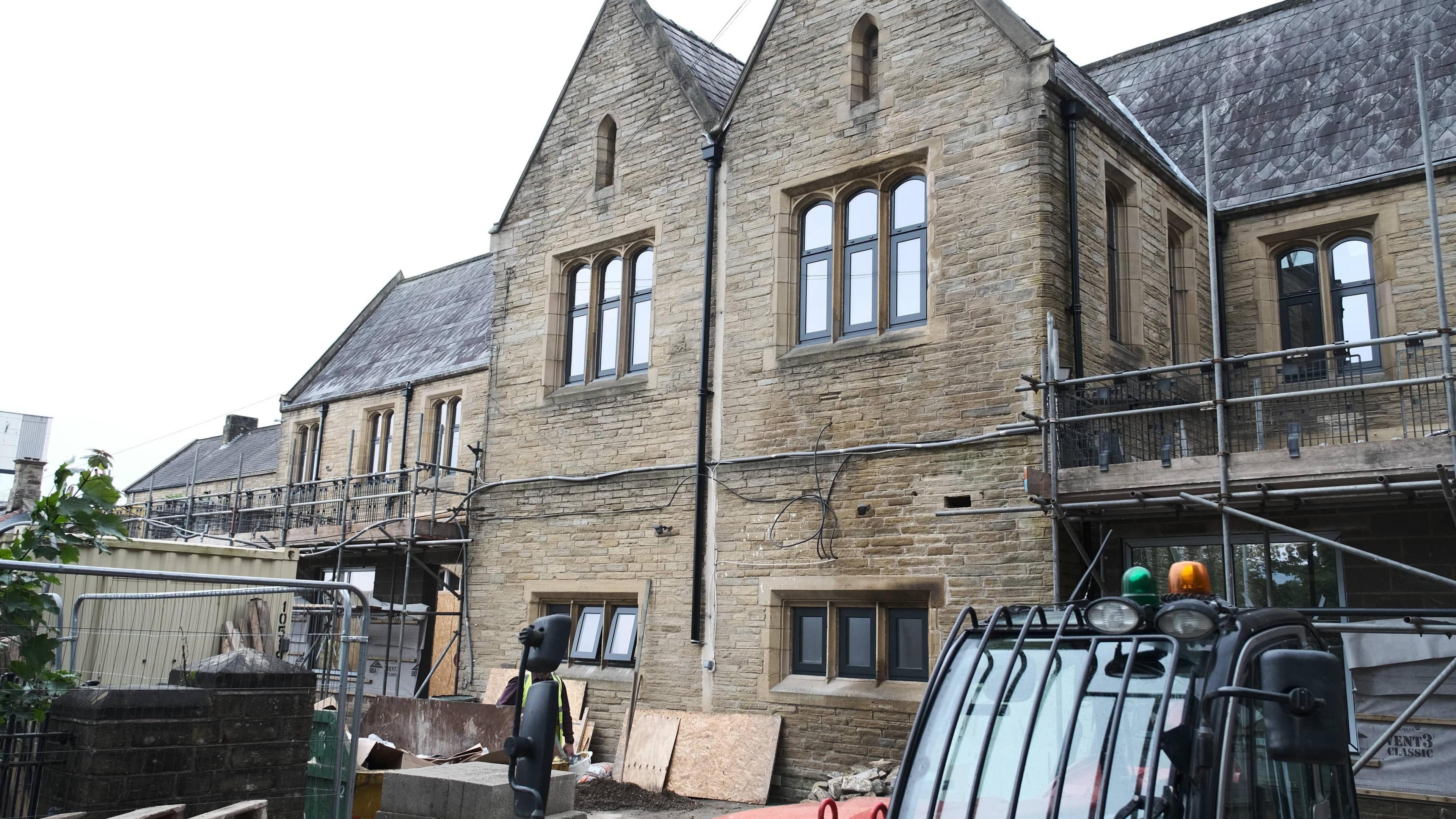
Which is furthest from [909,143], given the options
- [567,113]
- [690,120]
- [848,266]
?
[567,113]

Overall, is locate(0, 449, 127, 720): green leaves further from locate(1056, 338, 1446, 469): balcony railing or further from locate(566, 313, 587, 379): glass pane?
locate(566, 313, 587, 379): glass pane

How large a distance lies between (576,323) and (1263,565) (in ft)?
30.9

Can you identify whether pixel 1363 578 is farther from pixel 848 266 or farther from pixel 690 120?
pixel 690 120

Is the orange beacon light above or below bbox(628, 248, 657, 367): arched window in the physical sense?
below

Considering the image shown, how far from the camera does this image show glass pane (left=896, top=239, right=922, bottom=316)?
1265cm

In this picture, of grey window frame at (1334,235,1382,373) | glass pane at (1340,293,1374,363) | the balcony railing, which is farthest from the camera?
glass pane at (1340,293,1374,363)

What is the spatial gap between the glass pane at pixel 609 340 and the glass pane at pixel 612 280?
0.65 ft

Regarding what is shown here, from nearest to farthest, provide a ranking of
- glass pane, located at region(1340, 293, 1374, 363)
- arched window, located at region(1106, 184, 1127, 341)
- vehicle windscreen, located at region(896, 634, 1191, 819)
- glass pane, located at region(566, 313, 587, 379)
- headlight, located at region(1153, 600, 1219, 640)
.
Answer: vehicle windscreen, located at region(896, 634, 1191, 819), headlight, located at region(1153, 600, 1219, 640), glass pane, located at region(1340, 293, 1374, 363), arched window, located at region(1106, 184, 1127, 341), glass pane, located at region(566, 313, 587, 379)

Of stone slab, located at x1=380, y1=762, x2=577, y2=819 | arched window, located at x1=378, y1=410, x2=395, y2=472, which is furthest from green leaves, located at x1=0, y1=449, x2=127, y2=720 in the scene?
arched window, located at x1=378, y1=410, x2=395, y2=472

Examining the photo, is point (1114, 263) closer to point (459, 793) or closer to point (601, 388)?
point (601, 388)

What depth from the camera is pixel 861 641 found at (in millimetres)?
12367

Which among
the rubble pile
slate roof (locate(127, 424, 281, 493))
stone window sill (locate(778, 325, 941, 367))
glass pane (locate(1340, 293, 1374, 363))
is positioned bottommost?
the rubble pile

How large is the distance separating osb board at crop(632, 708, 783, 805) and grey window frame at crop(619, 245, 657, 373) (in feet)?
15.3

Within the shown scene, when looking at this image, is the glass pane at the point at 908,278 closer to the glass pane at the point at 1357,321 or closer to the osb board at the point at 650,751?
the glass pane at the point at 1357,321
